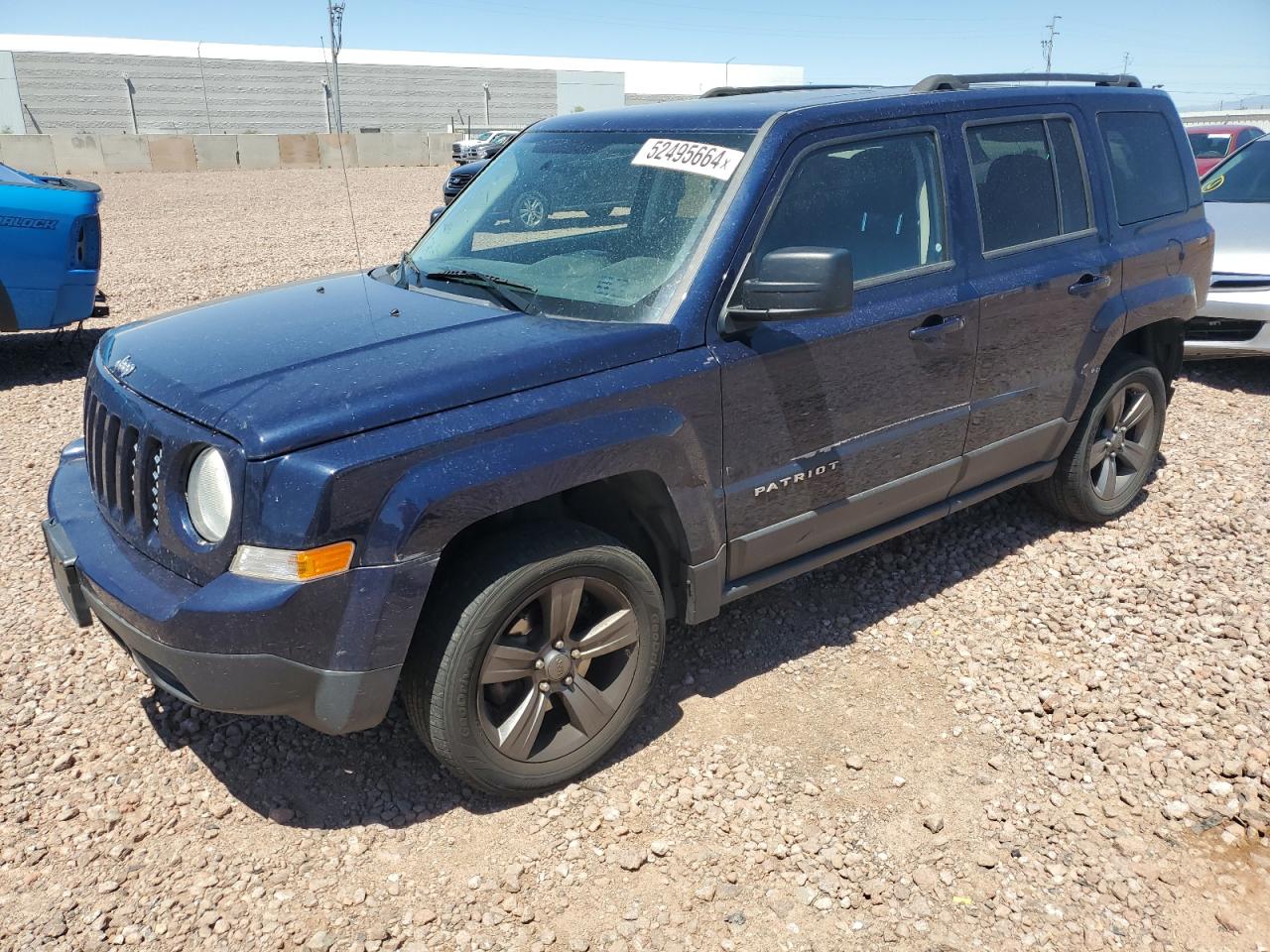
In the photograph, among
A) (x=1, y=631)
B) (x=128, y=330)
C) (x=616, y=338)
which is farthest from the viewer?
(x=1, y=631)

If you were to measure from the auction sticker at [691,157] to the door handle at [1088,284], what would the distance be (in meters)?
1.71

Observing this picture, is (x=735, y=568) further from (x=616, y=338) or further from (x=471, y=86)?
(x=471, y=86)

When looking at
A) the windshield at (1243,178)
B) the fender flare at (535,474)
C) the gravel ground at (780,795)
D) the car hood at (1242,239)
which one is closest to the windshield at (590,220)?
the fender flare at (535,474)

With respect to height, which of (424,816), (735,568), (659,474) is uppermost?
(659,474)

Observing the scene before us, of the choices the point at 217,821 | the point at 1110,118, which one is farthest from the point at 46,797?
the point at 1110,118

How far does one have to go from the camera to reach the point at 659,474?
3014mm

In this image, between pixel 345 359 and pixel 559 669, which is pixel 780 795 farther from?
pixel 345 359

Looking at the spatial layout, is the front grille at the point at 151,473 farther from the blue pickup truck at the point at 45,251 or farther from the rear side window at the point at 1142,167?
the blue pickup truck at the point at 45,251

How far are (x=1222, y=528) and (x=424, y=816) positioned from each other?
4048 millimetres

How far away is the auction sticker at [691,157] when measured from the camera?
3.30 metres

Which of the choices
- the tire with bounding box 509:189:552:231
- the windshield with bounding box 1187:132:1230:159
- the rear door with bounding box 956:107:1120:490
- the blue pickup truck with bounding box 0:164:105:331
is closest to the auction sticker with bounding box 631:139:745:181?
the tire with bounding box 509:189:552:231

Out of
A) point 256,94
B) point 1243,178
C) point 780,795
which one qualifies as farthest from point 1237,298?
A: point 256,94

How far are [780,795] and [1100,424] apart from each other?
273 cm

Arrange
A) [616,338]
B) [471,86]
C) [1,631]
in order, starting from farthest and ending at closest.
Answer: [471,86]
[1,631]
[616,338]
